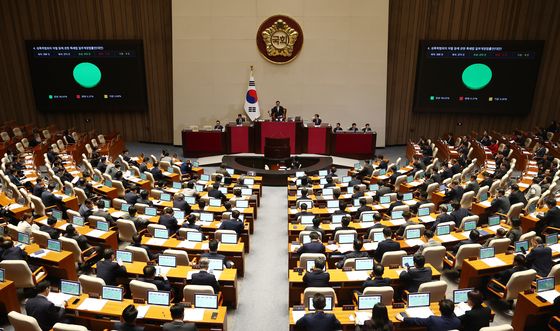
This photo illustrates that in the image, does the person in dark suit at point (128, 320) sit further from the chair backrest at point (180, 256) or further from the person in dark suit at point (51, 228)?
the person in dark suit at point (51, 228)

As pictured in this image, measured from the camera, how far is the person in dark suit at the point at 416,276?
7.06 meters

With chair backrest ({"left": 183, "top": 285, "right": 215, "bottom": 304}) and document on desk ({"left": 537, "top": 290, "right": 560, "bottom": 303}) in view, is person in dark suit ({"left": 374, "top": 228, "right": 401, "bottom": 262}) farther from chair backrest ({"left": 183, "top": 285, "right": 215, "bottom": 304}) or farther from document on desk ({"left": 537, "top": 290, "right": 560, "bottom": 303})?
chair backrest ({"left": 183, "top": 285, "right": 215, "bottom": 304})

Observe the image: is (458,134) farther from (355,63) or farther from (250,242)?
(250,242)

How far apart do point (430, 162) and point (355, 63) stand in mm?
6663

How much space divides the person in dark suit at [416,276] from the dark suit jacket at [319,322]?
1965 millimetres

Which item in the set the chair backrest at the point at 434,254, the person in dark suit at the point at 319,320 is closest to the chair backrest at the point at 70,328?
the person in dark suit at the point at 319,320

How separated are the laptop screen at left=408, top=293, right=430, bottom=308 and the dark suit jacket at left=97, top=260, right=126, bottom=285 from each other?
4.85m

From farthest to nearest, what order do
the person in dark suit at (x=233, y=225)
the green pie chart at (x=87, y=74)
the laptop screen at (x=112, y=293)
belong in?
the green pie chart at (x=87, y=74), the person in dark suit at (x=233, y=225), the laptop screen at (x=112, y=293)

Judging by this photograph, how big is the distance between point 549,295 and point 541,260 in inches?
37.7

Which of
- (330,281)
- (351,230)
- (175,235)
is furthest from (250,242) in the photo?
(330,281)

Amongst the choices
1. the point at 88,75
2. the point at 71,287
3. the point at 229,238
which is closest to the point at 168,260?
the point at 229,238

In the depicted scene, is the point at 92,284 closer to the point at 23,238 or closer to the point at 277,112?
the point at 23,238

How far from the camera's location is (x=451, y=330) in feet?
18.4

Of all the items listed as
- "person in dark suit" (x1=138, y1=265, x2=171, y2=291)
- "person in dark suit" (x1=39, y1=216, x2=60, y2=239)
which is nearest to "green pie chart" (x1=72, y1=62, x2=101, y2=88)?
"person in dark suit" (x1=39, y1=216, x2=60, y2=239)
